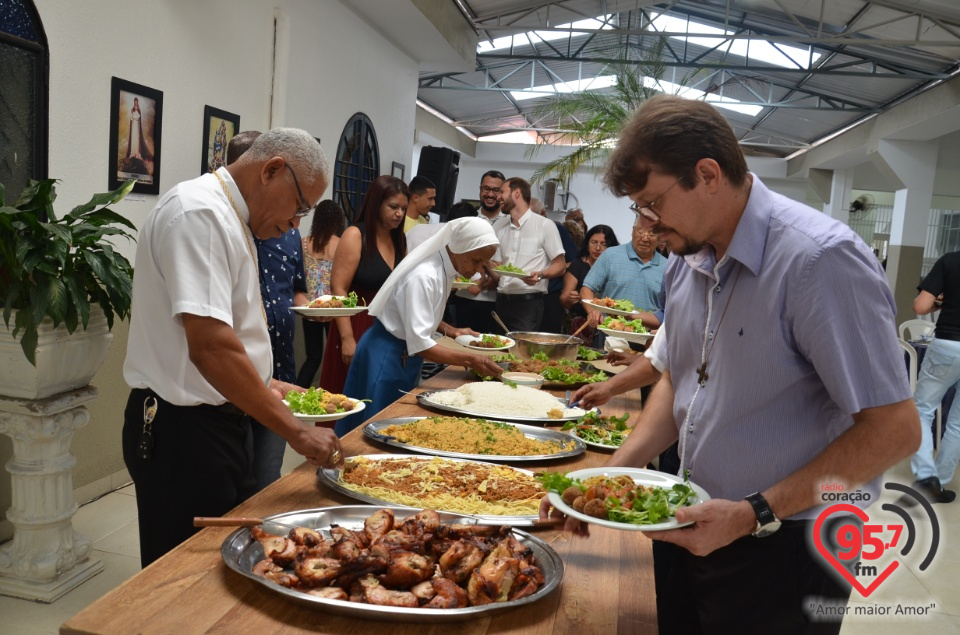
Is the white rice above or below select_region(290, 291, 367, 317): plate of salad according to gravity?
below

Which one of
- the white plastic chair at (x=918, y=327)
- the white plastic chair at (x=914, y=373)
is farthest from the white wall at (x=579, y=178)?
the white plastic chair at (x=914, y=373)

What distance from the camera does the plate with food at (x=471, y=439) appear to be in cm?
206

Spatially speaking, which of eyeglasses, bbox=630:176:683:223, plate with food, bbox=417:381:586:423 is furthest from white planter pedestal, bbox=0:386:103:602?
eyeglasses, bbox=630:176:683:223

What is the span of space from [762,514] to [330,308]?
7.97 feet

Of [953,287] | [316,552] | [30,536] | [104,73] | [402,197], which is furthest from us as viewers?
[953,287]

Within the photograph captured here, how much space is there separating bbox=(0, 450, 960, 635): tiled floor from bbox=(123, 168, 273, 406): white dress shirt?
4.79 ft

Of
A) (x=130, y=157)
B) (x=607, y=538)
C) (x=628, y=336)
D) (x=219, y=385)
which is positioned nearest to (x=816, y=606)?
(x=607, y=538)

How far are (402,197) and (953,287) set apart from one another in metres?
3.35

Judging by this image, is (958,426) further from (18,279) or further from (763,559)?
(18,279)

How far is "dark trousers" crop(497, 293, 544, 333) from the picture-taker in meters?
5.69

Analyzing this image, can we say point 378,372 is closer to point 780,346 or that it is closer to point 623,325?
point 623,325

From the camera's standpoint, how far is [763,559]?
4.50 feet

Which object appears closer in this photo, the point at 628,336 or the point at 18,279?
the point at 18,279

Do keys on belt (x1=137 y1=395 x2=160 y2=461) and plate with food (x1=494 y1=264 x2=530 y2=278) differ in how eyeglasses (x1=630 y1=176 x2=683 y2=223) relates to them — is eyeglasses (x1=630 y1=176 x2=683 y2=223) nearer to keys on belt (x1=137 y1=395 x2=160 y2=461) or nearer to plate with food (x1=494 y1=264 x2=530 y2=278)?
keys on belt (x1=137 y1=395 x2=160 y2=461)
